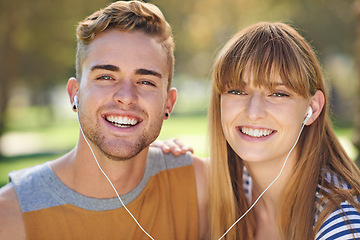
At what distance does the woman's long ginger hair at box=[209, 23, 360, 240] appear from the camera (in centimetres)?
273

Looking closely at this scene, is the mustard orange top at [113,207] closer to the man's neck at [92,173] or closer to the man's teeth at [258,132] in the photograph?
the man's neck at [92,173]

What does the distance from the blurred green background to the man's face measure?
712 mm

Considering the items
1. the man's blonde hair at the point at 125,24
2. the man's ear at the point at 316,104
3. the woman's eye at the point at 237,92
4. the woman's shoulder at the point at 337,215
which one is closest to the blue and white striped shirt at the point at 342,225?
the woman's shoulder at the point at 337,215

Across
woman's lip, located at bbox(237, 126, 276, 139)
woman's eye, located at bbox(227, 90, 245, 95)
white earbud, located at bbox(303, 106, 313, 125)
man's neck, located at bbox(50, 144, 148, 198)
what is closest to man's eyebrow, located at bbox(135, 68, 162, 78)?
woman's eye, located at bbox(227, 90, 245, 95)

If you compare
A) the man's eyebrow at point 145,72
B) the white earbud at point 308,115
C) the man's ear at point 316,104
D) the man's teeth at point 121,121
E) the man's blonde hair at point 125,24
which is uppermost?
the man's blonde hair at point 125,24

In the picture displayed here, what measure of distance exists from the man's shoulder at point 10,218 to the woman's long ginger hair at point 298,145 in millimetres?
1493

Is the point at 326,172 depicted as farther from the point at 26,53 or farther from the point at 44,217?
the point at 26,53

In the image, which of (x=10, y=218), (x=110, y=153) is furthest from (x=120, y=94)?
(x=10, y=218)

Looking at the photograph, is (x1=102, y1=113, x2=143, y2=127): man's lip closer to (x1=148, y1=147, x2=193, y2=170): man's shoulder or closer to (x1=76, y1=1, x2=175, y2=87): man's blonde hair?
(x1=76, y1=1, x2=175, y2=87): man's blonde hair

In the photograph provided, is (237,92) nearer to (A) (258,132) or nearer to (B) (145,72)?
(A) (258,132)

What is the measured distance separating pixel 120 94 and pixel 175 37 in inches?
690

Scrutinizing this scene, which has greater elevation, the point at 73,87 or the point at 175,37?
the point at 175,37

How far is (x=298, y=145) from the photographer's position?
122 inches

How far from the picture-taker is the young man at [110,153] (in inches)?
113
